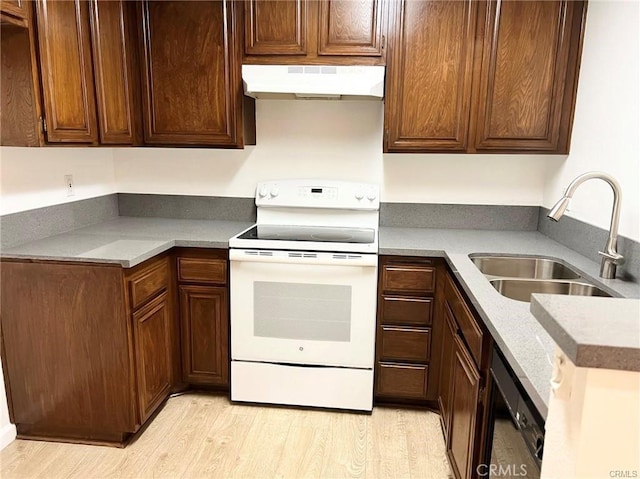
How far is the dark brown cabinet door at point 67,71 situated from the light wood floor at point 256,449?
1.40 meters

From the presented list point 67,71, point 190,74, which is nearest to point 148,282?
point 67,71

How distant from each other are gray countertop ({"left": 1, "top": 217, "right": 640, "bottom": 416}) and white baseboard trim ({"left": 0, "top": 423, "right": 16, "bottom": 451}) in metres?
0.82

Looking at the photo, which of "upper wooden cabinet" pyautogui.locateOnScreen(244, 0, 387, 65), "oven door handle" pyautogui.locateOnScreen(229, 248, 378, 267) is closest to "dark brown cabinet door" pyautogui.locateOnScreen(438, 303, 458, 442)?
"oven door handle" pyautogui.locateOnScreen(229, 248, 378, 267)

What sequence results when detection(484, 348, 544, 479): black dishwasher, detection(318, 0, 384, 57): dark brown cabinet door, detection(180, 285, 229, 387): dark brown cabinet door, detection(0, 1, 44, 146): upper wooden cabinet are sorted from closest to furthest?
detection(484, 348, 544, 479): black dishwasher < detection(0, 1, 44, 146): upper wooden cabinet < detection(318, 0, 384, 57): dark brown cabinet door < detection(180, 285, 229, 387): dark brown cabinet door

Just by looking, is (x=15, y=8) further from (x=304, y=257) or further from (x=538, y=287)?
(x=538, y=287)

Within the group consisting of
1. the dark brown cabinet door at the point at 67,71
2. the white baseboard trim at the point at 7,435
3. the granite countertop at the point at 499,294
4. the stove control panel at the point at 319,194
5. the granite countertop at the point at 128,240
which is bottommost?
the white baseboard trim at the point at 7,435

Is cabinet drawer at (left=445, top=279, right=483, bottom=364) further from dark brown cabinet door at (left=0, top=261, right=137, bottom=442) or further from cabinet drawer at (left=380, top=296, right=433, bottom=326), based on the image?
dark brown cabinet door at (left=0, top=261, right=137, bottom=442)

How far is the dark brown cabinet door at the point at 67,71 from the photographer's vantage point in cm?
186

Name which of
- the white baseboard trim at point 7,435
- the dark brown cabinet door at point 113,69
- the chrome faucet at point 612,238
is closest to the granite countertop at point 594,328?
the chrome faucet at point 612,238

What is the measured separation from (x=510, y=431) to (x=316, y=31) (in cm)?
197

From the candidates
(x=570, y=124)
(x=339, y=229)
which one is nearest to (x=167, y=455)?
(x=339, y=229)

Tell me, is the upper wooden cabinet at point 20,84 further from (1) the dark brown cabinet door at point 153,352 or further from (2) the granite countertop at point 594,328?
(2) the granite countertop at point 594,328

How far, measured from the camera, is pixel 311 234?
2.49m

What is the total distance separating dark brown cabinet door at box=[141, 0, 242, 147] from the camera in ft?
7.70
